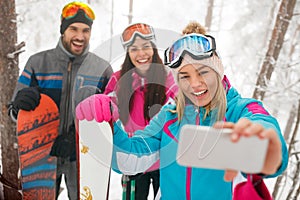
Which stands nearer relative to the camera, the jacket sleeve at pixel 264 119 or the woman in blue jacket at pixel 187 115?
the jacket sleeve at pixel 264 119

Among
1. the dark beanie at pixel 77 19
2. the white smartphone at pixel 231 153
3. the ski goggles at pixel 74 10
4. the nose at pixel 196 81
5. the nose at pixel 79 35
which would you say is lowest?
the white smartphone at pixel 231 153

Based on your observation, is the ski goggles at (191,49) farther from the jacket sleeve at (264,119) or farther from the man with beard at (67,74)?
the man with beard at (67,74)

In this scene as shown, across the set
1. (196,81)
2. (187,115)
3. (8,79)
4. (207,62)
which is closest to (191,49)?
(207,62)

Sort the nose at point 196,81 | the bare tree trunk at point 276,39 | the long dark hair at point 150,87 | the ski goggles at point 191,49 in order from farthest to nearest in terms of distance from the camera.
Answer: the bare tree trunk at point 276,39 → the long dark hair at point 150,87 → the ski goggles at point 191,49 → the nose at point 196,81

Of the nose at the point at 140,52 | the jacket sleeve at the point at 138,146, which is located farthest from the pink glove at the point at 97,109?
the nose at the point at 140,52

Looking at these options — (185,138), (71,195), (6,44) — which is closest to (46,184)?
(71,195)

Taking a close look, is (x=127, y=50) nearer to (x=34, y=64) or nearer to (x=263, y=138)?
(x=34, y=64)

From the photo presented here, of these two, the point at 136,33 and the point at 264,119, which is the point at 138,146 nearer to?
the point at 264,119

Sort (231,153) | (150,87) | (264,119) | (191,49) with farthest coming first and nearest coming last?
(150,87) < (191,49) < (264,119) < (231,153)

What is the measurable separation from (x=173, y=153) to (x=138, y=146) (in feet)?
0.87

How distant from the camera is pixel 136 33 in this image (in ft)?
9.59

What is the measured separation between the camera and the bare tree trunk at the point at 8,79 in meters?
3.40

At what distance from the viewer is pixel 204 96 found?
68.7 inches

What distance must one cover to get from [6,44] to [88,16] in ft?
4.24
